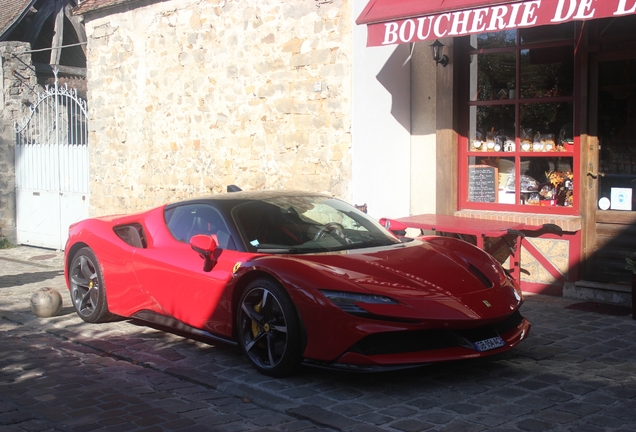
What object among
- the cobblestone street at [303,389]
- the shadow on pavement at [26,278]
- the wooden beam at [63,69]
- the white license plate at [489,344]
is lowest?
the cobblestone street at [303,389]

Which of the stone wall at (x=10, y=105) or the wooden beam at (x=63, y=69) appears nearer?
the stone wall at (x=10, y=105)

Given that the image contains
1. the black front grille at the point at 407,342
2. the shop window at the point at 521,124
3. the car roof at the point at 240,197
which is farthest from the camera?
the shop window at the point at 521,124

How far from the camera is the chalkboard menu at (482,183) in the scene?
29.0ft

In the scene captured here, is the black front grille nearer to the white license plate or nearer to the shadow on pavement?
the white license plate

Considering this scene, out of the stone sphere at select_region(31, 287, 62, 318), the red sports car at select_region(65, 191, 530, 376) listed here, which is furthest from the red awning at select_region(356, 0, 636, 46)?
the stone sphere at select_region(31, 287, 62, 318)

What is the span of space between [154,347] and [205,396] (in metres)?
1.48

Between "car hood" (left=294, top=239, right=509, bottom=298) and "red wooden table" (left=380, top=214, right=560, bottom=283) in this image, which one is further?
"red wooden table" (left=380, top=214, right=560, bottom=283)

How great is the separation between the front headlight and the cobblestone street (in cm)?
55

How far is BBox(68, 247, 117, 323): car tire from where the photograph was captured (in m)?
6.87

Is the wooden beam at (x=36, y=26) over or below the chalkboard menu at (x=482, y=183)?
over

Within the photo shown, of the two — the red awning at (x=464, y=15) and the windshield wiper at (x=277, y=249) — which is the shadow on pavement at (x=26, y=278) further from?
the red awning at (x=464, y=15)

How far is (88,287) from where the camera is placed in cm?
705

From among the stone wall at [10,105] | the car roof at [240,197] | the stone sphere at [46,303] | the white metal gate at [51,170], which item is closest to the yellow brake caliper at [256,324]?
the car roof at [240,197]

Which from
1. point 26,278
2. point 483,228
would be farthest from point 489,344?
point 26,278
